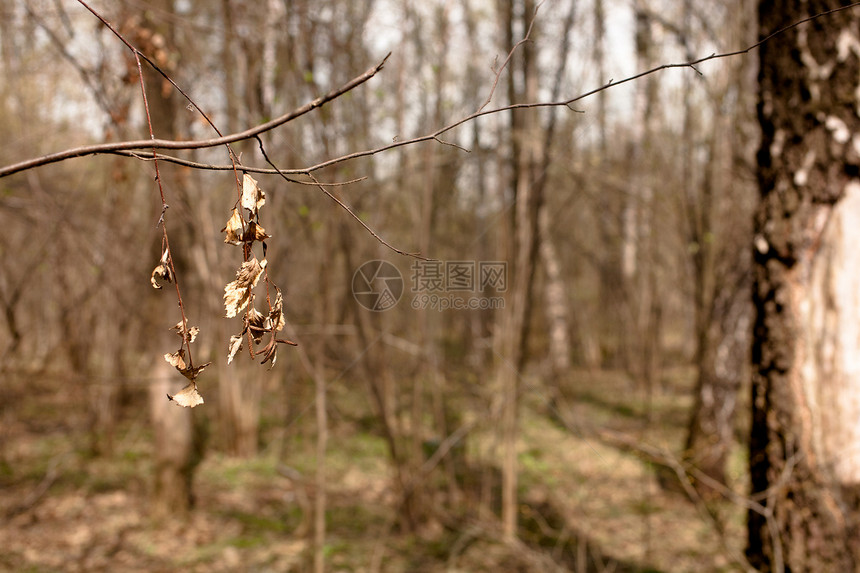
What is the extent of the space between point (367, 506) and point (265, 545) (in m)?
0.97

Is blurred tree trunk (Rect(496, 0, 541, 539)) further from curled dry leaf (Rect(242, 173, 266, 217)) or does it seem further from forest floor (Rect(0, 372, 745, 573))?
curled dry leaf (Rect(242, 173, 266, 217))

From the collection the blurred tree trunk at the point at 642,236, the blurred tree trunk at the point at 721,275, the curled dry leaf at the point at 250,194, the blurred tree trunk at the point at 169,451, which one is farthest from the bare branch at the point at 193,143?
the blurred tree trunk at the point at 642,236

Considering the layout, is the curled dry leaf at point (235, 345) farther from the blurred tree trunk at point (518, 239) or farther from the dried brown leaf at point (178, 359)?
the blurred tree trunk at point (518, 239)

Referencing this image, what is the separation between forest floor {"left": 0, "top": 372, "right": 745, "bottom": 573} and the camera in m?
3.60

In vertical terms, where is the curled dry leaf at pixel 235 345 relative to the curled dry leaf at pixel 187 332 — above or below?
below

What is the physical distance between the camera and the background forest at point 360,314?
364cm

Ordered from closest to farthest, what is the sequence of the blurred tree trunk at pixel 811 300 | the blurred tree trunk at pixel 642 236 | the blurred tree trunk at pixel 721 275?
the blurred tree trunk at pixel 811 300
the blurred tree trunk at pixel 721 275
the blurred tree trunk at pixel 642 236

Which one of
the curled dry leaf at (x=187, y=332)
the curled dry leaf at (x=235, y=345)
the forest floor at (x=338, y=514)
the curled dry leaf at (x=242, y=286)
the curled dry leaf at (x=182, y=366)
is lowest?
the forest floor at (x=338, y=514)

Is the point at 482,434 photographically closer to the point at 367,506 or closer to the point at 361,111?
the point at 367,506

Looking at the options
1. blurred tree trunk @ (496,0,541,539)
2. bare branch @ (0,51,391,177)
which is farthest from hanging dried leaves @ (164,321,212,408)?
blurred tree trunk @ (496,0,541,539)

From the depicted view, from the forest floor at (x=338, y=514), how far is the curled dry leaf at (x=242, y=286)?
1954mm

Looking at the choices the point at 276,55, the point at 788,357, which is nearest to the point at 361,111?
the point at 276,55

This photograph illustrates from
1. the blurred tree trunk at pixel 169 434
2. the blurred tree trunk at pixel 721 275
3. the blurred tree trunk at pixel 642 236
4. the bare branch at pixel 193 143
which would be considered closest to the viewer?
the bare branch at pixel 193 143

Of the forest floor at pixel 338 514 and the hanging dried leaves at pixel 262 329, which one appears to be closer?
the hanging dried leaves at pixel 262 329
